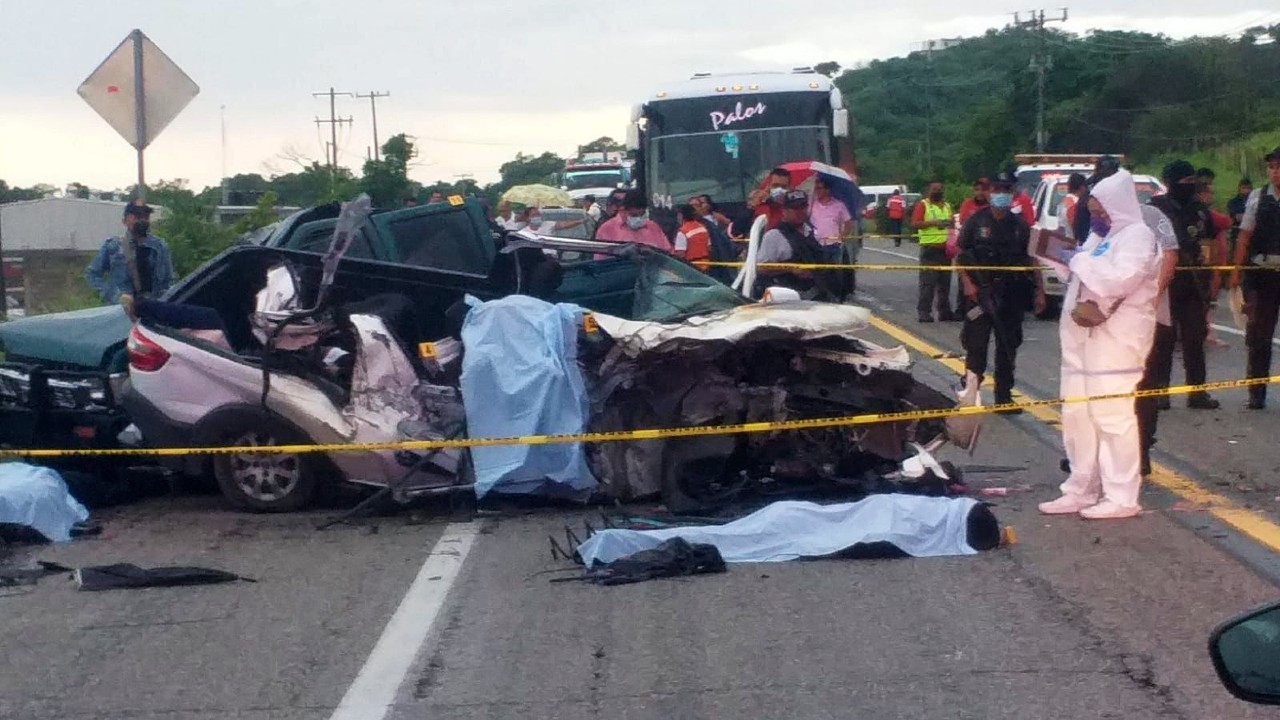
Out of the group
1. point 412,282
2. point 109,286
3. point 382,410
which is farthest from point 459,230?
point 109,286

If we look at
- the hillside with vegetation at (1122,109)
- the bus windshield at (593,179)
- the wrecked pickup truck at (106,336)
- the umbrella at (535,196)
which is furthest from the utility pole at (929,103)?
the wrecked pickup truck at (106,336)

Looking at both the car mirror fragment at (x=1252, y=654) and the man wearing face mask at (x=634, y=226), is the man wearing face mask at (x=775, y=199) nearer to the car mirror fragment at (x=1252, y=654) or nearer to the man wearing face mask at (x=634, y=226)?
the man wearing face mask at (x=634, y=226)

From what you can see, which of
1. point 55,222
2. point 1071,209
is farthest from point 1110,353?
point 55,222

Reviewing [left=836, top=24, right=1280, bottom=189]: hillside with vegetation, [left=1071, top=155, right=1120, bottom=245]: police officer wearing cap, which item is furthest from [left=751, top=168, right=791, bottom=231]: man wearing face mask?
[left=836, top=24, right=1280, bottom=189]: hillside with vegetation

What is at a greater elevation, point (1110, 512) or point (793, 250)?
point (793, 250)

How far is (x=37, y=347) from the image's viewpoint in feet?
34.7

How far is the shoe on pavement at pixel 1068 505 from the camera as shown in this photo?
9156 mm

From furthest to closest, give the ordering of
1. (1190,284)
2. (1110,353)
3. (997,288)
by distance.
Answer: (997,288) < (1190,284) < (1110,353)

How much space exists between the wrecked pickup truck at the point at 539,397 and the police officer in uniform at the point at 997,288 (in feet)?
10.9

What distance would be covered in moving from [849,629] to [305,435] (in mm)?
3941

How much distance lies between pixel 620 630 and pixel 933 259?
14851 mm

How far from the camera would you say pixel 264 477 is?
32.2ft

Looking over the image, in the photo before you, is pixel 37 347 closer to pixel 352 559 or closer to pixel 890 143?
pixel 352 559

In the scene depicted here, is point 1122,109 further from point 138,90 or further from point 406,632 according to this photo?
point 406,632
